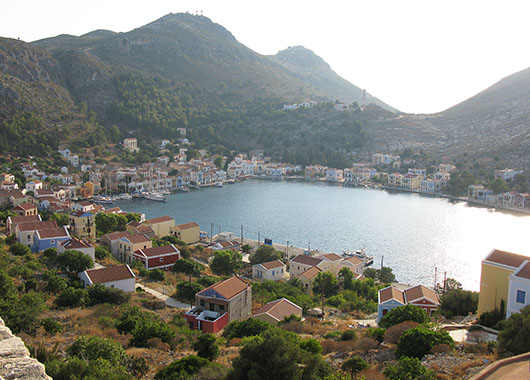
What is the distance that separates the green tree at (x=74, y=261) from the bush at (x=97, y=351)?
7411 mm

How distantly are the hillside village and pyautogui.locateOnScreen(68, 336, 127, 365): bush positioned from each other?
105 millimetres

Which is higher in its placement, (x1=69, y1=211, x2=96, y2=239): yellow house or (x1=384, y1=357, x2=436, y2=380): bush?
(x1=384, y1=357, x2=436, y2=380): bush

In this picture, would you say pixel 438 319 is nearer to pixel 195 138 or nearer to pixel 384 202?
pixel 384 202

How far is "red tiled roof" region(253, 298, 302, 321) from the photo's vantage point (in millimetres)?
10414

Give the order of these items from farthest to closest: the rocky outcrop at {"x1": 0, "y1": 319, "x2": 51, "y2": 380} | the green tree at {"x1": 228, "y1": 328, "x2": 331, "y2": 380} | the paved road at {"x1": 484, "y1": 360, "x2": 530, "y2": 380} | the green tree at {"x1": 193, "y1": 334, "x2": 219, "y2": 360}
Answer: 1. the green tree at {"x1": 193, "y1": 334, "x2": 219, "y2": 360}
2. the green tree at {"x1": 228, "y1": 328, "x2": 331, "y2": 380}
3. the paved road at {"x1": 484, "y1": 360, "x2": 530, "y2": 380}
4. the rocky outcrop at {"x1": 0, "y1": 319, "x2": 51, "y2": 380}

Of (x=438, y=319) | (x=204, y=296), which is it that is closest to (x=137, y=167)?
(x=204, y=296)

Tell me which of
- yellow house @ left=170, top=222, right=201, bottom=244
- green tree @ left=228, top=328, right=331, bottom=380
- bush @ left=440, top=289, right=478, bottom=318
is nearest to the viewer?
green tree @ left=228, top=328, right=331, bottom=380

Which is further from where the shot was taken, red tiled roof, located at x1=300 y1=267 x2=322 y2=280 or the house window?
red tiled roof, located at x1=300 y1=267 x2=322 y2=280

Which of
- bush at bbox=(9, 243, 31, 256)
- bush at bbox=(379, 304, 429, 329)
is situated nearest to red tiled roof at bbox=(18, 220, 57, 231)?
bush at bbox=(9, 243, 31, 256)

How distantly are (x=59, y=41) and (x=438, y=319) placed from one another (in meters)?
77.6

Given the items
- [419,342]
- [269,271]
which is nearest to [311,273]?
[269,271]

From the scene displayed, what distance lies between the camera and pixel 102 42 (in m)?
71.9

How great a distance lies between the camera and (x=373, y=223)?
2752 cm

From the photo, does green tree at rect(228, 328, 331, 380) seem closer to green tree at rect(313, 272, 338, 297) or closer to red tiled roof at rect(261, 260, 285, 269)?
A: green tree at rect(313, 272, 338, 297)
